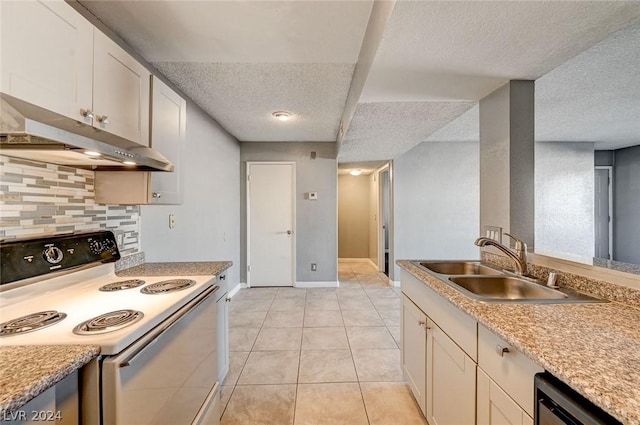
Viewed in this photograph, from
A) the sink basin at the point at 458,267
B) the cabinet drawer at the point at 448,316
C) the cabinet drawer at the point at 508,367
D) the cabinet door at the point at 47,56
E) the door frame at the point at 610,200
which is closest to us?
the cabinet drawer at the point at 508,367

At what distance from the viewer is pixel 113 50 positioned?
1.41 metres

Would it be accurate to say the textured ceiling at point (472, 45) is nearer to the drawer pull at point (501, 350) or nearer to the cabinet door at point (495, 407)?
the drawer pull at point (501, 350)

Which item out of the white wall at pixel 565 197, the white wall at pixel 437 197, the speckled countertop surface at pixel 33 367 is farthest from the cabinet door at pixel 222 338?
the white wall at pixel 565 197

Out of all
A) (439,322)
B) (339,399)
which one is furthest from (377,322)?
(439,322)

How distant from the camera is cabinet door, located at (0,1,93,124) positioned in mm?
940

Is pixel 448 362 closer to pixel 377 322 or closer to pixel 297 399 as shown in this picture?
pixel 297 399

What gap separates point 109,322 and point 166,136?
50.2 inches

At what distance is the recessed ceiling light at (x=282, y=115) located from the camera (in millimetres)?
3299

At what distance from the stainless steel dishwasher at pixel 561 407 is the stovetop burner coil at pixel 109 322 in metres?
1.29

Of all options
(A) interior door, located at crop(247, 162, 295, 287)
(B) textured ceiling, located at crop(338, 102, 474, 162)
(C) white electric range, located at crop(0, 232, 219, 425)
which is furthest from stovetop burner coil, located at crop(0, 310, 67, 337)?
(A) interior door, located at crop(247, 162, 295, 287)

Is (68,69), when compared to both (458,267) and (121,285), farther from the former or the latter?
(458,267)

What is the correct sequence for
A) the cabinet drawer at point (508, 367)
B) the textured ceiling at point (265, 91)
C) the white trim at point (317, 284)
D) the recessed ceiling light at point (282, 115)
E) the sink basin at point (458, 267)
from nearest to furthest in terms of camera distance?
the cabinet drawer at point (508, 367)
the sink basin at point (458, 267)
the textured ceiling at point (265, 91)
the recessed ceiling light at point (282, 115)
the white trim at point (317, 284)

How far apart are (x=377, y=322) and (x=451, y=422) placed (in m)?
1.93

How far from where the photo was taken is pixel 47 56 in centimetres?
107
